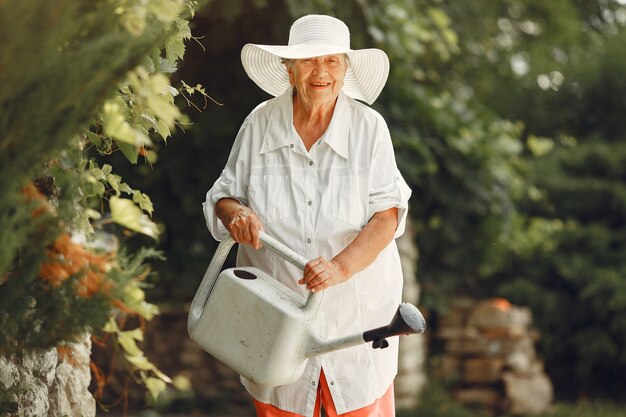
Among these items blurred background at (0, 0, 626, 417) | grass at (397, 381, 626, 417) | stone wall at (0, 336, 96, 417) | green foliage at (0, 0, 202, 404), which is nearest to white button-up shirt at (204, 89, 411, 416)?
stone wall at (0, 336, 96, 417)

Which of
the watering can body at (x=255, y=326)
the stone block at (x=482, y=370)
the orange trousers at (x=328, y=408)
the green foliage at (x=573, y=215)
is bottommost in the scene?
the stone block at (x=482, y=370)

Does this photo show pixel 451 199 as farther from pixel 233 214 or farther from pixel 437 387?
pixel 233 214

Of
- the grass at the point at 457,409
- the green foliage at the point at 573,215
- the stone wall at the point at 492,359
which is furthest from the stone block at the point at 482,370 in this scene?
the green foliage at the point at 573,215

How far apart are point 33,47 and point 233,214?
118cm

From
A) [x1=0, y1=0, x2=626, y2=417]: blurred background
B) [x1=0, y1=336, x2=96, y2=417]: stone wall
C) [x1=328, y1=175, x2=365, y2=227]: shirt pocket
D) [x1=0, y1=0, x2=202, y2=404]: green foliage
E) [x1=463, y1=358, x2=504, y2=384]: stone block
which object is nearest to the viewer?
[x1=0, y1=0, x2=202, y2=404]: green foliage

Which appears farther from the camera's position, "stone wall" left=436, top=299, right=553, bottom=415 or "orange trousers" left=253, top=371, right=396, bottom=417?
"stone wall" left=436, top=299, right=553, bottom=415

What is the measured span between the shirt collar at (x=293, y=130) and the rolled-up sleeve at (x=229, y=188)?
66 mm

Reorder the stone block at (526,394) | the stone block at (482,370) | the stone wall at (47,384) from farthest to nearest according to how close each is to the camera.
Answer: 1. the stone block at (482,370)
2. the stone block at (526,394)
3. the stone wall at (47,384)

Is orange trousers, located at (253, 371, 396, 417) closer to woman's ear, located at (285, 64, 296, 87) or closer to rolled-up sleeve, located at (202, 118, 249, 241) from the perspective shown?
rolled-up sleeve, located at (202, 118, 249, 241)

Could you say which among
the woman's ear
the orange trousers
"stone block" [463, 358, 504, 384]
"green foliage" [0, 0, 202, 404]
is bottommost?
"stone block" [463, 358, 504, 384]

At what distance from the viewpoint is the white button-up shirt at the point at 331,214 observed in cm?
281

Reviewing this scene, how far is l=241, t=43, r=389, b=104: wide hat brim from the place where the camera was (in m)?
3.05

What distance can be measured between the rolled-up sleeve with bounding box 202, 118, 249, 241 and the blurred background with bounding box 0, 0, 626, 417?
2787 millimetres

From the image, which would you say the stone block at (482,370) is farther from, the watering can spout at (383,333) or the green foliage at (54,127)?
the green foliage at (54,127)
